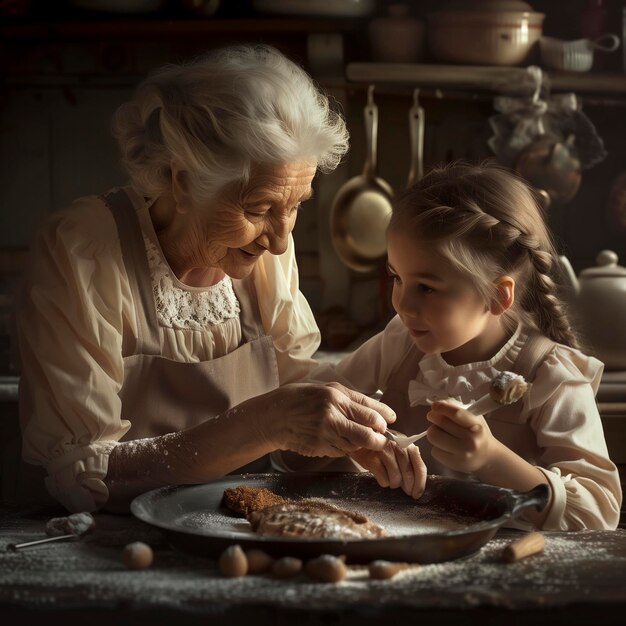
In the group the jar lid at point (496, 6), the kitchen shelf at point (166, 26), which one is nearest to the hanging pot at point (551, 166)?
the jar lid at point (496, 6)

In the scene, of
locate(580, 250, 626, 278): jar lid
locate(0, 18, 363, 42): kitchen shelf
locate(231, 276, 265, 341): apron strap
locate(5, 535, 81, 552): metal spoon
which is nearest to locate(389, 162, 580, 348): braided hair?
locate(231, 276, 265, 341): apron strap

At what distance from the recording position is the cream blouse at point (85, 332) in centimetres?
168

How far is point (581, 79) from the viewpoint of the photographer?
3256 millimetres

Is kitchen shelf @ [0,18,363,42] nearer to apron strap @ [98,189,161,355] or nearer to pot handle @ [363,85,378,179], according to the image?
pot handle @ [363,85,378,179]

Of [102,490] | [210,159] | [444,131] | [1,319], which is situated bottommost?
[1,319]

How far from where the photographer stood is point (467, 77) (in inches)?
127

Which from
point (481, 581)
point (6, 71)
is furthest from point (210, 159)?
point (6, 71)

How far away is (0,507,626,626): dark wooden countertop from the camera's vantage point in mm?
1116

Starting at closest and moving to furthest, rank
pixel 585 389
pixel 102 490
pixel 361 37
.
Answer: pixel 102 490 → pixel 585 389 → pixel 361 37

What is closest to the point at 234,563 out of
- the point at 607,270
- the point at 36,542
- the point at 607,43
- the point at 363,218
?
the point at 36,542

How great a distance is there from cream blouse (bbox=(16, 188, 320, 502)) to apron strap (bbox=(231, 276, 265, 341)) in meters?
0.05

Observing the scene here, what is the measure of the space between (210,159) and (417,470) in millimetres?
599

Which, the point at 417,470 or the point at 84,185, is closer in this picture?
the point at 417,470

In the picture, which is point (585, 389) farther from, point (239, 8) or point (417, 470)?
point (239, 8)
